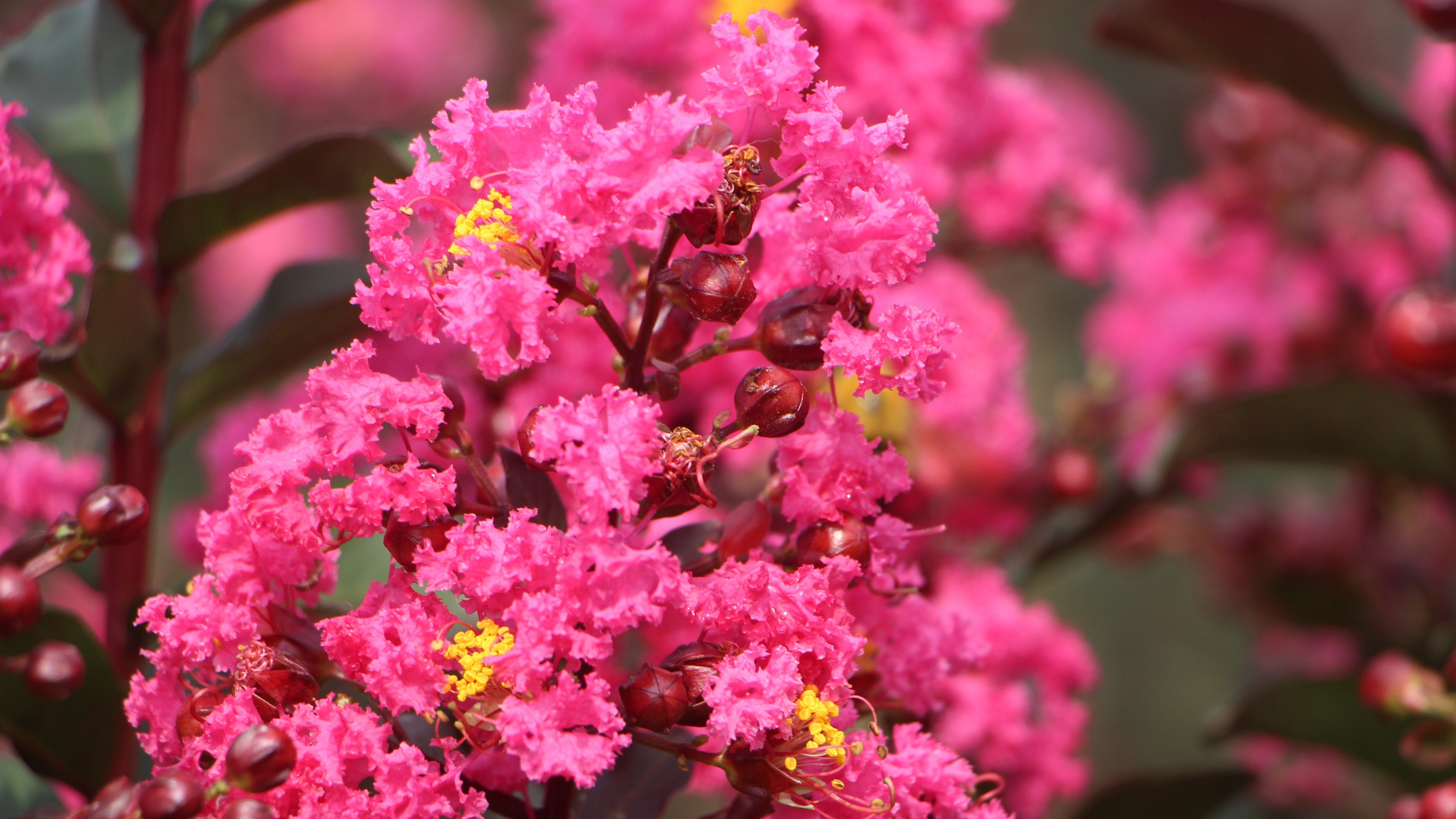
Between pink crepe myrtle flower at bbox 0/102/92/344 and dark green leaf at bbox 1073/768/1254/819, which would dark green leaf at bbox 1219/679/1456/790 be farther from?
pink crepe myrtle flower at bbox 0/102/92/344

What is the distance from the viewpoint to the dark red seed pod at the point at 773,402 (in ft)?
2.18

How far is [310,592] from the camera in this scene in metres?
0.74

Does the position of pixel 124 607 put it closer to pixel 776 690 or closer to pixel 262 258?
pixel 776 690

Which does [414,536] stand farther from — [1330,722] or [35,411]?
[1330,722]

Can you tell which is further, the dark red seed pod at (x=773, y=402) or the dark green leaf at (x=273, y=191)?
the dark green leaf at (x=273, y=191)

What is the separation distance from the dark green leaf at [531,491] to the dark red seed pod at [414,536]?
43 mm

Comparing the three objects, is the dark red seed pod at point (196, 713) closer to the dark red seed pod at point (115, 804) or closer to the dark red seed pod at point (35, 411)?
the dark red seed pod at point (115, 804)

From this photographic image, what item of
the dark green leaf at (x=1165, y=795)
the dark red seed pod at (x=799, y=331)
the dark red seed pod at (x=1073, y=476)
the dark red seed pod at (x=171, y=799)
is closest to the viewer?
the dark red seed pod at (x=171, y=799)

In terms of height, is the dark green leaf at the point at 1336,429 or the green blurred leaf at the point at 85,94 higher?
the dark green leaf at the point at 1336,429

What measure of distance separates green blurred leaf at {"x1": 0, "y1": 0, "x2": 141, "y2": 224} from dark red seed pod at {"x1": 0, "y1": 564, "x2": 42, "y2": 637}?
17.1 inches

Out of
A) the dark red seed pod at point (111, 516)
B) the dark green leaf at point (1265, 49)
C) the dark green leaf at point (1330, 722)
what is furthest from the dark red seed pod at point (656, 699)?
the dark green leaf at point (1265, 49)

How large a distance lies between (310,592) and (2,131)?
312 mm

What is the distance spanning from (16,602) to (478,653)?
0.25 meters

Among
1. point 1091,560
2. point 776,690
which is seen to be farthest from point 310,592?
point 1091,560
